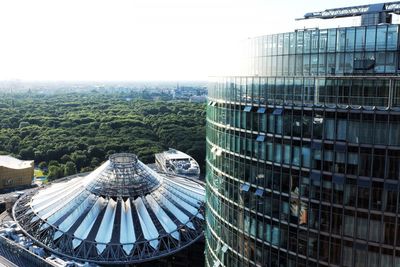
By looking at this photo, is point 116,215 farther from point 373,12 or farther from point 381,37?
point 381,37

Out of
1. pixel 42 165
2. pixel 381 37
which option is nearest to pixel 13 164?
pixel 42 165

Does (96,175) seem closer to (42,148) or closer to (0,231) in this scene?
(0,231)

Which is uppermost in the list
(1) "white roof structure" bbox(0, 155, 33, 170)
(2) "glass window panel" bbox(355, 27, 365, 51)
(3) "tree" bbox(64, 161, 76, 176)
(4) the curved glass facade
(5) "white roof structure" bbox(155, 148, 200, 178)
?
(2) "glass window panel" bbox(355, 27, 365, 51)

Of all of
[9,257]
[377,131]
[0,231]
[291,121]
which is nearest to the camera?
[377,131]

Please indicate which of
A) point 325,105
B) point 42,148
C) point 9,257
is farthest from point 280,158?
point 42,148

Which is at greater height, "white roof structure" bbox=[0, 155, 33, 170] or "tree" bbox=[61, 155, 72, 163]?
"white roof structure" bbox=[0, 155, 33, 170]

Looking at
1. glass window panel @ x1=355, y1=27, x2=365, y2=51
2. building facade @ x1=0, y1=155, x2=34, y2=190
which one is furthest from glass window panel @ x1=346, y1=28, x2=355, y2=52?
building facade @ x1=0, y1=155, x2=34, y2=190

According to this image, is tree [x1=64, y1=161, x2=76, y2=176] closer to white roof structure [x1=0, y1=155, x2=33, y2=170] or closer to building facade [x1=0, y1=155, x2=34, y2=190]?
building facade [x1=0, y1=155, x2=34, y2=190]
